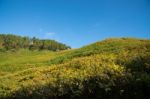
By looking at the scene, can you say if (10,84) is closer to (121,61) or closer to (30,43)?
(121,61)

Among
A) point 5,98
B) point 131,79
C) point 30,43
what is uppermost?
point 30,43

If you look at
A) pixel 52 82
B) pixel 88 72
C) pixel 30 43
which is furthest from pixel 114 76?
pixel 30 43

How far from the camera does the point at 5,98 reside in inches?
784

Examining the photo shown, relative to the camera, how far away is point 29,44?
16200 centimetres

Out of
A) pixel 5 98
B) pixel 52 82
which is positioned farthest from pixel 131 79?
pixel 5 98

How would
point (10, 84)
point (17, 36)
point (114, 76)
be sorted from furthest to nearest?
point (17, 36) → point (10, 84) → point (114, 76)

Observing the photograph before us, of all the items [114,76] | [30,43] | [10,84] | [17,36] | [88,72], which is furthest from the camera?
[17,36]

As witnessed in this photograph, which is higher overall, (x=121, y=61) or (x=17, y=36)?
(x=17, y=36)

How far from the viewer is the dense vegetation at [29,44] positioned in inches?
6058

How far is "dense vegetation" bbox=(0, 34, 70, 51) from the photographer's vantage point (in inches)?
6058

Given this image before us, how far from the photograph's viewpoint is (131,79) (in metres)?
13.6

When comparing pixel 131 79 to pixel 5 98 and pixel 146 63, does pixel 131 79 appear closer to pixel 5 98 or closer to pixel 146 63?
pixel 146 63

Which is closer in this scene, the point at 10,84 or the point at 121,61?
the point at 121,61

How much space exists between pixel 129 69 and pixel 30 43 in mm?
150821
